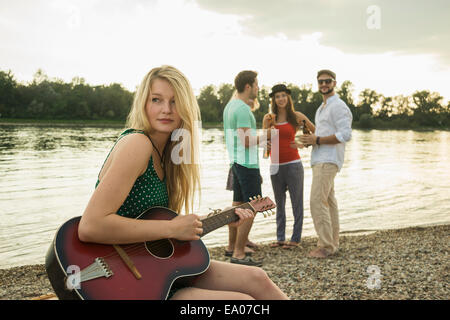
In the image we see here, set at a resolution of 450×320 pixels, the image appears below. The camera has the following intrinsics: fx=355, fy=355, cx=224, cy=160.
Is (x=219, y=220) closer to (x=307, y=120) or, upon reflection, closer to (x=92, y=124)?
(x=307, y=120)

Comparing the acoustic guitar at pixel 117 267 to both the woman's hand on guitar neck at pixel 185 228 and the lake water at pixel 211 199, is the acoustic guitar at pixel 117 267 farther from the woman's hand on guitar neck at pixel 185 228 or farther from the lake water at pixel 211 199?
the lake water at pixel 211 199

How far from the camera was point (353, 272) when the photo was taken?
4840 mm

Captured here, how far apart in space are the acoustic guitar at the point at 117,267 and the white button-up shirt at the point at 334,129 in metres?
3.64

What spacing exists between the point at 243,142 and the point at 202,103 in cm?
9631

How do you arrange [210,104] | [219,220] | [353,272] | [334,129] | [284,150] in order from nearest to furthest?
[219,220]
[353,272]
[334,129]
[284,150]
[210,104]

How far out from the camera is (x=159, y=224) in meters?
1.94

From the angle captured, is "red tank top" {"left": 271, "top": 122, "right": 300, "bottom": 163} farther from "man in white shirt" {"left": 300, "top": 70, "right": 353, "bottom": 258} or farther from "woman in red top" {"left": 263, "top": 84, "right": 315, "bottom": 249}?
"man in white shirt" {"left": 300, "top": 70, "right": 353, "bottom": 258}

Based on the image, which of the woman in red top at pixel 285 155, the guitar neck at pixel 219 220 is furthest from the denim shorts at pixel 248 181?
the guitar neck at pixel 219 220

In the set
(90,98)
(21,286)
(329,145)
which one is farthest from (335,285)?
(90,98)

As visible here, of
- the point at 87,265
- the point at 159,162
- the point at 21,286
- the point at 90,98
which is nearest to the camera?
the point at 87,265

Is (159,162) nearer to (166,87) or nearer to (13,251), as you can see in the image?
(166,87)

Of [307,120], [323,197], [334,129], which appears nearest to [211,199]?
[307,120]

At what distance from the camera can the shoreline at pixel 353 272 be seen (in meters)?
4.17
